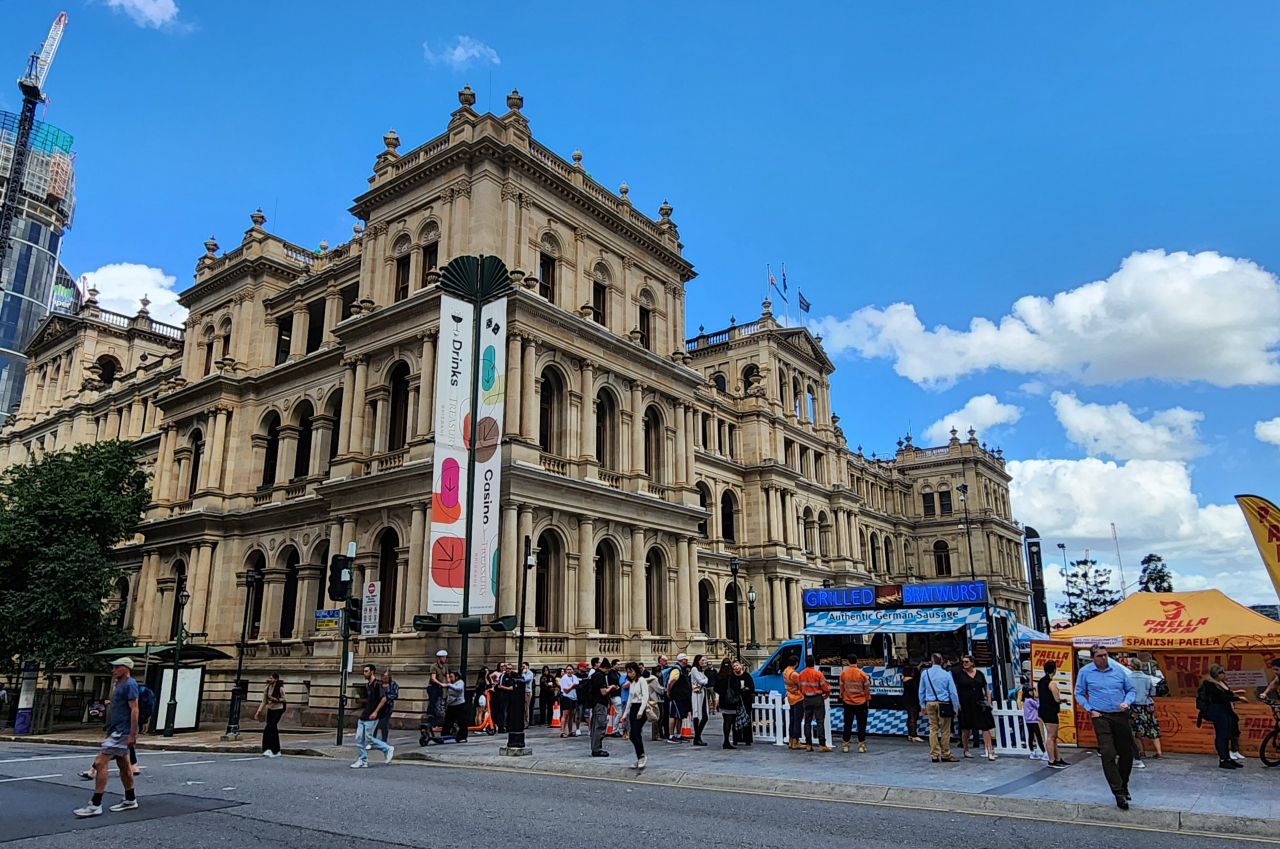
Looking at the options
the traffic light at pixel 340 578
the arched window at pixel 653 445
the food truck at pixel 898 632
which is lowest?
the food truck at pixel 898 632

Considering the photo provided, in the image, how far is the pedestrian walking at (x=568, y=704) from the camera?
67.4 feet

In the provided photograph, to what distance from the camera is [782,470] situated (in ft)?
176

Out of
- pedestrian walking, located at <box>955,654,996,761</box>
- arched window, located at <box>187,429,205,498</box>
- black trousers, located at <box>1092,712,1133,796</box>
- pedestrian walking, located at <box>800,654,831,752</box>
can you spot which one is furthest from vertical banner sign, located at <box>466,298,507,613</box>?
arched window, located at <box>187,429,205,498</box>

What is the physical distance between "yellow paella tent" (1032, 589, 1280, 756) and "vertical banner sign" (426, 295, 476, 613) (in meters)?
13.1

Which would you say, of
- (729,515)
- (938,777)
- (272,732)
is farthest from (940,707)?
(729,515)

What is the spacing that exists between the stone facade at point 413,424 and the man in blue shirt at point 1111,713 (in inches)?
642

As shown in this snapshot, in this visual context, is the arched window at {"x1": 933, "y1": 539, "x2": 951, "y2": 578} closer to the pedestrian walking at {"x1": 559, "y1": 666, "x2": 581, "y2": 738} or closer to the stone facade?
the stone facade

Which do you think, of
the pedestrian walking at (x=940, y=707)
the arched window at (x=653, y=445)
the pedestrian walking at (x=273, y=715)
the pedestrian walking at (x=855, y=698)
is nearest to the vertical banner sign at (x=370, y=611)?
the pedestrian walking at (x=273, y=715)

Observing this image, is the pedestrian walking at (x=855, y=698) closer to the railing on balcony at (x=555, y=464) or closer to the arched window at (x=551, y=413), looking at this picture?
the railing on balcony at (x=555, y=464)

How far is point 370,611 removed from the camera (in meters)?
23.5

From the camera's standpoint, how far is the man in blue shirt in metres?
10.2

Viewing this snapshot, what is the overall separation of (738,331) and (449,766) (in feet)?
153

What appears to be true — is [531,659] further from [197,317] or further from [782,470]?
[782,470]

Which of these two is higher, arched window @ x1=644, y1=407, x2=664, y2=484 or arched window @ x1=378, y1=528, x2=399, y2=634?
arched window @ x1=644, y1=407, x2=664, y2=484
